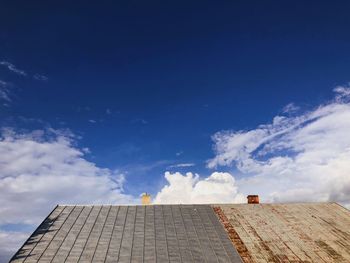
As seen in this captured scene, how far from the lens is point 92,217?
32406 mm

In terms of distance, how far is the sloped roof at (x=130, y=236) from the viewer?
26359mm

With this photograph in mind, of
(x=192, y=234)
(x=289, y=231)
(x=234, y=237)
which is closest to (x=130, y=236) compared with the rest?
(x=192, y=234)

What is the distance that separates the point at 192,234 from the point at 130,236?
16.0 feet

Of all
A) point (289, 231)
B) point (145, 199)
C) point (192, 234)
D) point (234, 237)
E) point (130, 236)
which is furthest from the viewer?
point (145, 199)

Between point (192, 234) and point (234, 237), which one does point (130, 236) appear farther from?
point (234, 237)

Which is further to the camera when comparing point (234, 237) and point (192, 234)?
point (192, 234)

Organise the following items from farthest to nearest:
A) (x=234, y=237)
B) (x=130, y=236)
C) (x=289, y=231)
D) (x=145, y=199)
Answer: (x=145, y=199) → (x=289, y=231) → (x=234, y=237) → (x=130, y=236)

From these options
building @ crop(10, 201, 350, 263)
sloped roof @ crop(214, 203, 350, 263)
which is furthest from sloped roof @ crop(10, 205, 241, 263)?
sloped roof @ crop(214, 203, 350, 263)

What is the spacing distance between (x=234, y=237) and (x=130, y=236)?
8.13m

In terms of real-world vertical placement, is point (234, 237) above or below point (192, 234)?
below

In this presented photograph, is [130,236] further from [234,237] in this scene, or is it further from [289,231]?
[289,231]

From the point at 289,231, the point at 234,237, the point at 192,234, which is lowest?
the point at 234,237

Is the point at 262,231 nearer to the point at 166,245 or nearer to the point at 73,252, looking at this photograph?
the point at 166,245

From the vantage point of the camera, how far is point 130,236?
29.3 meters
